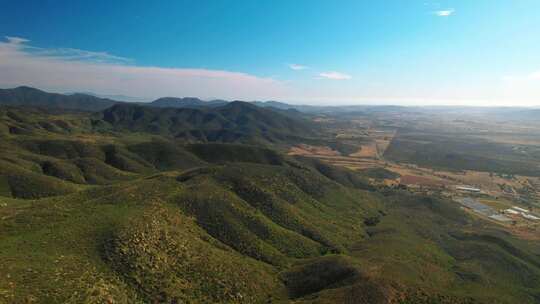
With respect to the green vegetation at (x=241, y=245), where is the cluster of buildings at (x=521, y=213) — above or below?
below

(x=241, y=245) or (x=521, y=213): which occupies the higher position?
(x=241, y=245)

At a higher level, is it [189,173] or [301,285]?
[189,173]

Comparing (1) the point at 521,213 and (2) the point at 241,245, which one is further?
(1) the point at 521,213

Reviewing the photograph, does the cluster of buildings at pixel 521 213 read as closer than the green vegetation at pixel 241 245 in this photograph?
No

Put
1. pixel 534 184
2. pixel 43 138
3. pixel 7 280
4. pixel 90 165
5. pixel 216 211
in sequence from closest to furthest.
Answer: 1. pixel 7 280
2. pixel 216 211
3. pixel 90 165
4. pixel 43 138
5. pixel 534 184

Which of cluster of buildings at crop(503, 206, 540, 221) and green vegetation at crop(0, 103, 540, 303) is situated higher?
green vegetation at crop(0, 103, 540, 303)

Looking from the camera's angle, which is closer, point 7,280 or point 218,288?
point 7,280

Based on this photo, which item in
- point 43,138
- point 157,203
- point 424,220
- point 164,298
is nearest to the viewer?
point 164,298

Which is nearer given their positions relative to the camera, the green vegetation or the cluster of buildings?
the green vegetation

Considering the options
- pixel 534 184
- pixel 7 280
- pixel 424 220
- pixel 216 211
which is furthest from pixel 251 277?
pixel 534 184

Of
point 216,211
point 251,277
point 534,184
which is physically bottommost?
point 534,184

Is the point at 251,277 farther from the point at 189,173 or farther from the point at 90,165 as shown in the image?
the point at 90,165
